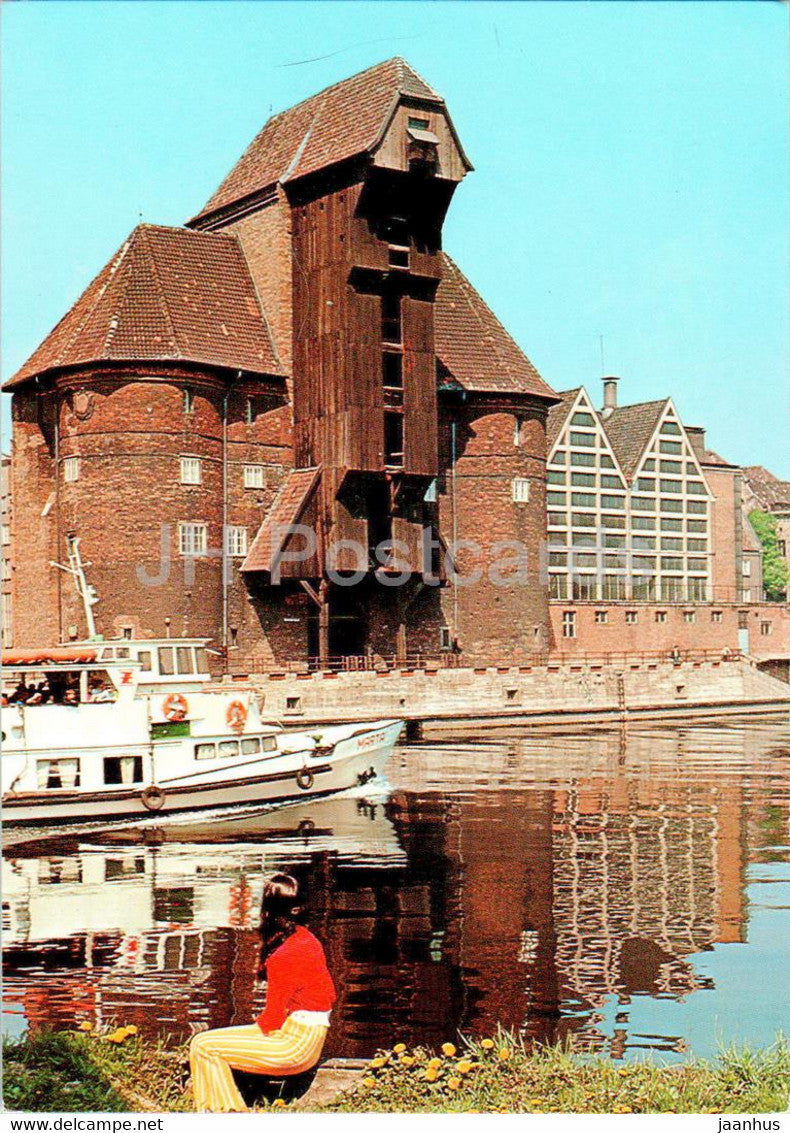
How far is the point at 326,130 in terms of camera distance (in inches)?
2450

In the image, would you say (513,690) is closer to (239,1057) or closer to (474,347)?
(474,347)

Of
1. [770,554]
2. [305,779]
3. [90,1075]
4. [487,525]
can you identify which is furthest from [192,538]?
[770,554]

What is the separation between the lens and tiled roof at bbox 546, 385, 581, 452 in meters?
84.4

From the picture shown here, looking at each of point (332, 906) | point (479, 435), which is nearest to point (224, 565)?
point (479, 435)

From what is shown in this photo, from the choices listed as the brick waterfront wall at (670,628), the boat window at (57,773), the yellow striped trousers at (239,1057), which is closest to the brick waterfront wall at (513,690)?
the brick waterfront wall at (670,628)

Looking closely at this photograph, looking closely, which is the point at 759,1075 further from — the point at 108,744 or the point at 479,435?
the point at 479,435

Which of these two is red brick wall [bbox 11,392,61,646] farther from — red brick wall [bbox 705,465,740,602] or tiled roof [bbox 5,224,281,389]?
red brick wall [bbox 705,465,740,602]

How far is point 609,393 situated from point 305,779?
67.5 meters

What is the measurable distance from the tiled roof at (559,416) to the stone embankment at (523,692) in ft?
56.7

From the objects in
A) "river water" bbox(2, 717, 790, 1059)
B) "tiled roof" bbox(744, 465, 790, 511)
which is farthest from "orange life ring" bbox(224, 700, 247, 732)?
"tiled roof" bbox(744, 465, 790, 511)

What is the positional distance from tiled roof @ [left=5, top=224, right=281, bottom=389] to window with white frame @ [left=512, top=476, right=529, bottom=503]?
12.7m

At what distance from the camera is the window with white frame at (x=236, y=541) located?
6072cm
